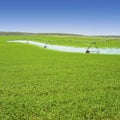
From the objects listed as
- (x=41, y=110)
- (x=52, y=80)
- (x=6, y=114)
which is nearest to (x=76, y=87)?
(x=52, y=80)

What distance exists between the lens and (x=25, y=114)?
322 inches

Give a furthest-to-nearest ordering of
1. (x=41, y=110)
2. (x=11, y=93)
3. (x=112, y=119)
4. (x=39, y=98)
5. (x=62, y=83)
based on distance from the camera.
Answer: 1. (x=62, y=83)
2. (x=11, y=93)
3. (x=39, y=98)
4. (x=41, y=110)
5. (x=112, y=119)

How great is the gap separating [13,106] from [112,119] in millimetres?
3122

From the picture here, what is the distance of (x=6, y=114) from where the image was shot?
8.18 m

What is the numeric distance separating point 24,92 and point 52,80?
2.91 meters

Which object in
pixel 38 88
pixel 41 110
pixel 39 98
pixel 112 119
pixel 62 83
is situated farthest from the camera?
pixel 62 83

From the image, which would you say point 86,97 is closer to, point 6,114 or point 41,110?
point 41,110

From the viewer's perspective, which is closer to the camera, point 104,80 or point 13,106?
point 13,106

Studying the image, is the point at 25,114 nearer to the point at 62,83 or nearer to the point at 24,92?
the point at 24,92

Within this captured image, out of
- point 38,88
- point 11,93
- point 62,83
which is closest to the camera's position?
point 11,93

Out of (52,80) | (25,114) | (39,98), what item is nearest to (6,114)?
(25,114)

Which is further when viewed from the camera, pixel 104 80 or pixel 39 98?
pixel 104 80

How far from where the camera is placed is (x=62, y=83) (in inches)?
509

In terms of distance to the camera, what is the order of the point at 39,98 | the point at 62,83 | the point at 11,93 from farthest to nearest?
1. the point at 62,83
2. the point at 11,93
3. the point at 39,98
